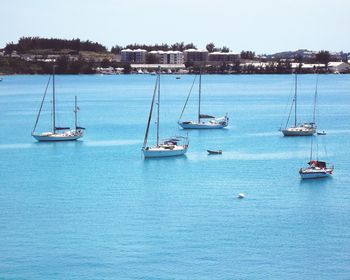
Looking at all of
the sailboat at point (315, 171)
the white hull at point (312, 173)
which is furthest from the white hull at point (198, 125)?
the white hull at point (312, 173)

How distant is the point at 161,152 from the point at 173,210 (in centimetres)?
1388

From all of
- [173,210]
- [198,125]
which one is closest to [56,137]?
[198,125]

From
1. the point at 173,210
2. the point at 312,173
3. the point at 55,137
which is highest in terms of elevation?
the point at 312,173

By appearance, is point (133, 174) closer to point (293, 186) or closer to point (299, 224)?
point (293, 186)

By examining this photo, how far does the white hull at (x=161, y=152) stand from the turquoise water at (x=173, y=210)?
1.97 feet

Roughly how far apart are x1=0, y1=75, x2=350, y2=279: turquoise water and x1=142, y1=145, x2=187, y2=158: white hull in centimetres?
60

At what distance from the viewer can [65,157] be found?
5078cm

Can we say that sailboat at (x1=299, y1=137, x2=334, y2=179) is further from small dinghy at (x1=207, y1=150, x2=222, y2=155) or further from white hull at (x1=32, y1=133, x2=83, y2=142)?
white hull at (x1=32, y1=133, x2=83, y2=142)

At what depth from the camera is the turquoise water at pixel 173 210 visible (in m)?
28.0

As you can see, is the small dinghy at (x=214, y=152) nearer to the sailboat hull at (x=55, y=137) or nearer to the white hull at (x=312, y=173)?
the white hull at (x=312, y=173)

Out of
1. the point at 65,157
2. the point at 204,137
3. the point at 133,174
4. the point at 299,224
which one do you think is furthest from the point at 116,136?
the point at 299,224

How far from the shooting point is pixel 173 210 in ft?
116

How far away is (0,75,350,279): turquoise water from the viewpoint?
2803 cm

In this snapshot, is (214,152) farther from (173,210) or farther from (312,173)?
(173,210)
